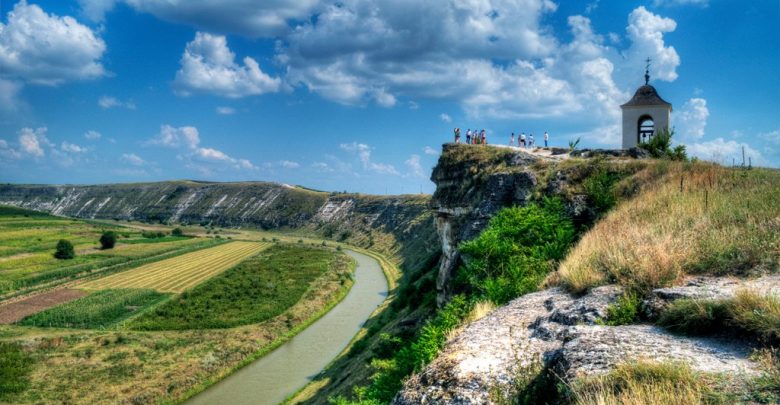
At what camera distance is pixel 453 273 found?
16.8 meters

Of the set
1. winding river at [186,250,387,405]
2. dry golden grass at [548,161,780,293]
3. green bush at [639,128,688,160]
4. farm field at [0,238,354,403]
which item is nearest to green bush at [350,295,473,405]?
dry golden grass at [548,161,780,293]

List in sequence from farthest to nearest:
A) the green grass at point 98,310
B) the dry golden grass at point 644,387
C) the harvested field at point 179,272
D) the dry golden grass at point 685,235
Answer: the harvested field at point 179,272 < the green grass at point 98,310 < the dry golden grass at point 685,235 < the dry golden grass at point 644,387

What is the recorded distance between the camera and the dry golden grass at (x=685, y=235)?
7590mm

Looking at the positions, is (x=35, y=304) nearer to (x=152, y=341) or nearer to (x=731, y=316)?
(x=152, y=341)

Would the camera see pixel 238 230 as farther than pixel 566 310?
Yes

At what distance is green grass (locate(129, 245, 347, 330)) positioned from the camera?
43.2 m

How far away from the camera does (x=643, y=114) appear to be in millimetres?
23078

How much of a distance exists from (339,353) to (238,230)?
124884mm

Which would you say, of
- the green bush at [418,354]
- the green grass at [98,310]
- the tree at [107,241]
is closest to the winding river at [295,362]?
the green grass at [98,310]

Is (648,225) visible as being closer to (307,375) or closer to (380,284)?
(307,375)

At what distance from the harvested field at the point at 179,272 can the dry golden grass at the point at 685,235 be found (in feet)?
182

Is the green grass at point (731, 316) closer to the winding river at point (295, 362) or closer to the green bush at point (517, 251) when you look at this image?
the green bush at point (517, 251)

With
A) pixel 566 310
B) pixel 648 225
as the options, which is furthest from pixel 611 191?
pixel 566 310

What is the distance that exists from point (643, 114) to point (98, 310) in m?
49.8
